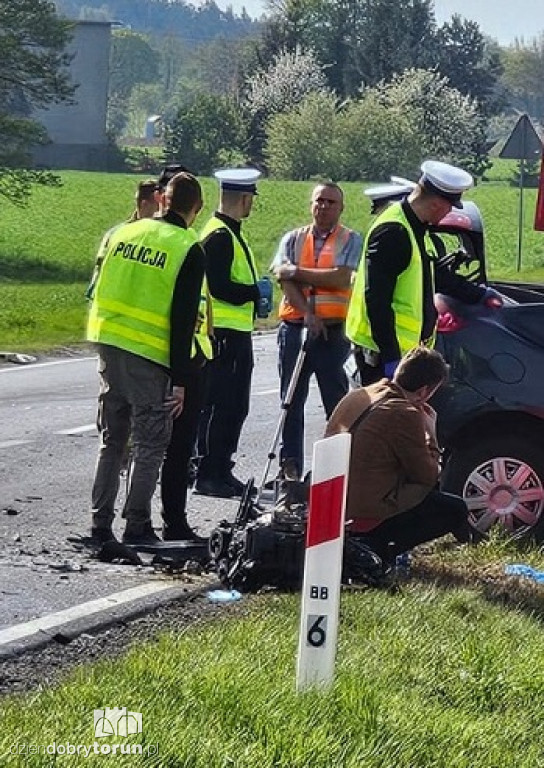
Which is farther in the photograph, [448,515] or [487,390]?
[487,390]

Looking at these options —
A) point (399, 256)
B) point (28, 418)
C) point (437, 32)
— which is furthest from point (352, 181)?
point (399, 256)

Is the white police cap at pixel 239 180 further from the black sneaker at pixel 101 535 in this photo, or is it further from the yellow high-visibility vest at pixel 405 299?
the black sneaker at pixel 101 535

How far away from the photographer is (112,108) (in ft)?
523

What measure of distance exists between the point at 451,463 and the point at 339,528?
12.3 ft

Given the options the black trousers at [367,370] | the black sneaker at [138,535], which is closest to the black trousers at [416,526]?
the black trousers at [367,370]

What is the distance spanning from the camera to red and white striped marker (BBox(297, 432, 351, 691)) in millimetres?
5703

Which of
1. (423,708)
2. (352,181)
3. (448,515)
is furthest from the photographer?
(352,181)

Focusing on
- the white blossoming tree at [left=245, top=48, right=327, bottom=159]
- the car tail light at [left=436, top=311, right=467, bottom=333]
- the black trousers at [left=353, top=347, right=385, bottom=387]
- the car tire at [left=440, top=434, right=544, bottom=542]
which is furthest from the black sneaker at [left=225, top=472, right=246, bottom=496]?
the white blossoming tree at [left=245, top=48, right=327, bottom=159]

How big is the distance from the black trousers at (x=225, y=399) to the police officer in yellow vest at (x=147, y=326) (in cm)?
213

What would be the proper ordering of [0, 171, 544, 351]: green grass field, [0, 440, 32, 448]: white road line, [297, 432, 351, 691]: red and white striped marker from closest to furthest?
[297, 432, 351, 691]: red and white striped marker
[0, 440, 32, 448]: white road line
[0, 171, 544, 351]: green grass field

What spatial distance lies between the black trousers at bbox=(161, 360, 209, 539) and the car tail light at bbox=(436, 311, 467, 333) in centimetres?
126

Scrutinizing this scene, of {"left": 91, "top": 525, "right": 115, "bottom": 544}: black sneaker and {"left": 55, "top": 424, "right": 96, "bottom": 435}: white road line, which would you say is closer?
{"left": 91, "top": 525, "right": 115, "bottom": 544}: black sneaker

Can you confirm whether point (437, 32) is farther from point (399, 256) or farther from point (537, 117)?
point (399, 256)

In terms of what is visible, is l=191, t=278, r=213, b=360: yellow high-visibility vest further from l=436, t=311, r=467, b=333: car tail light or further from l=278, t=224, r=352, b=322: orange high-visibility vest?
l=436, t=311, r=467, b=333: car tail light
